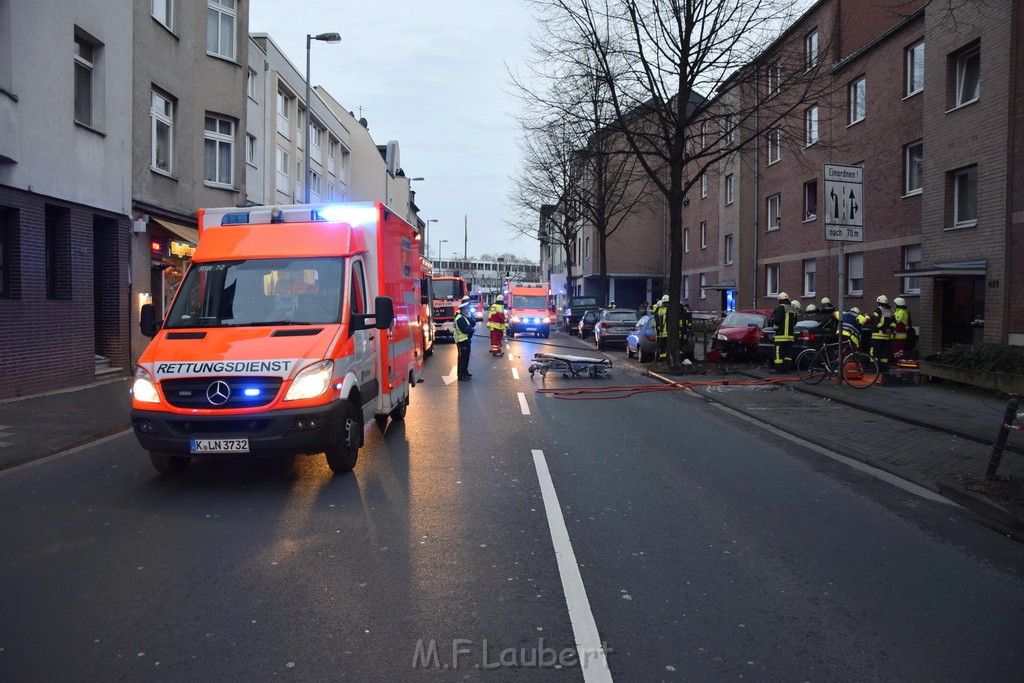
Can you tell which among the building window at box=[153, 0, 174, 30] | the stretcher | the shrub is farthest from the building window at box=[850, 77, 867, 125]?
the building window at box=[153, 0, 174, 30]

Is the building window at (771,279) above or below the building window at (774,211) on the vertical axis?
below

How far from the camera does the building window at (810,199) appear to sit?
28.2 metres

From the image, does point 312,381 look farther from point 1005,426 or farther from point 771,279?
point 771,279

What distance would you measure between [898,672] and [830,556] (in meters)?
1.63

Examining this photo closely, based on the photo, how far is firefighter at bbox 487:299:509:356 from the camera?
2106 cm

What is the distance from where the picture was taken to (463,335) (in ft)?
53.4

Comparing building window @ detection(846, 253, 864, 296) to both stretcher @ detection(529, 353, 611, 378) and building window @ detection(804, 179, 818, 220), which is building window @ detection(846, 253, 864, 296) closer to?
building window @ detection(804, 179, 818, 220)

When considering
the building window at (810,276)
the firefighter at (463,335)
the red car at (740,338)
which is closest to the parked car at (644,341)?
the red car at (740,338)

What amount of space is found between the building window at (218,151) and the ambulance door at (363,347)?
1433 cm

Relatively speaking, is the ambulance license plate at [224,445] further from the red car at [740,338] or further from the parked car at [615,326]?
the parked car at [615,326]

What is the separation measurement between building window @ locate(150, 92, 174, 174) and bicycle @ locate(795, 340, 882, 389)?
14.5m

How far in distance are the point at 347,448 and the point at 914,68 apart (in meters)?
21.4

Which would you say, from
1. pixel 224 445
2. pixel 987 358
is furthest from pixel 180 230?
pixel 987 358

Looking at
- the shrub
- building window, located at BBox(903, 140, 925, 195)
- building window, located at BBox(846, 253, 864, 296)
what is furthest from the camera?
building window, located at BBox(846, 253, 864, 296)
